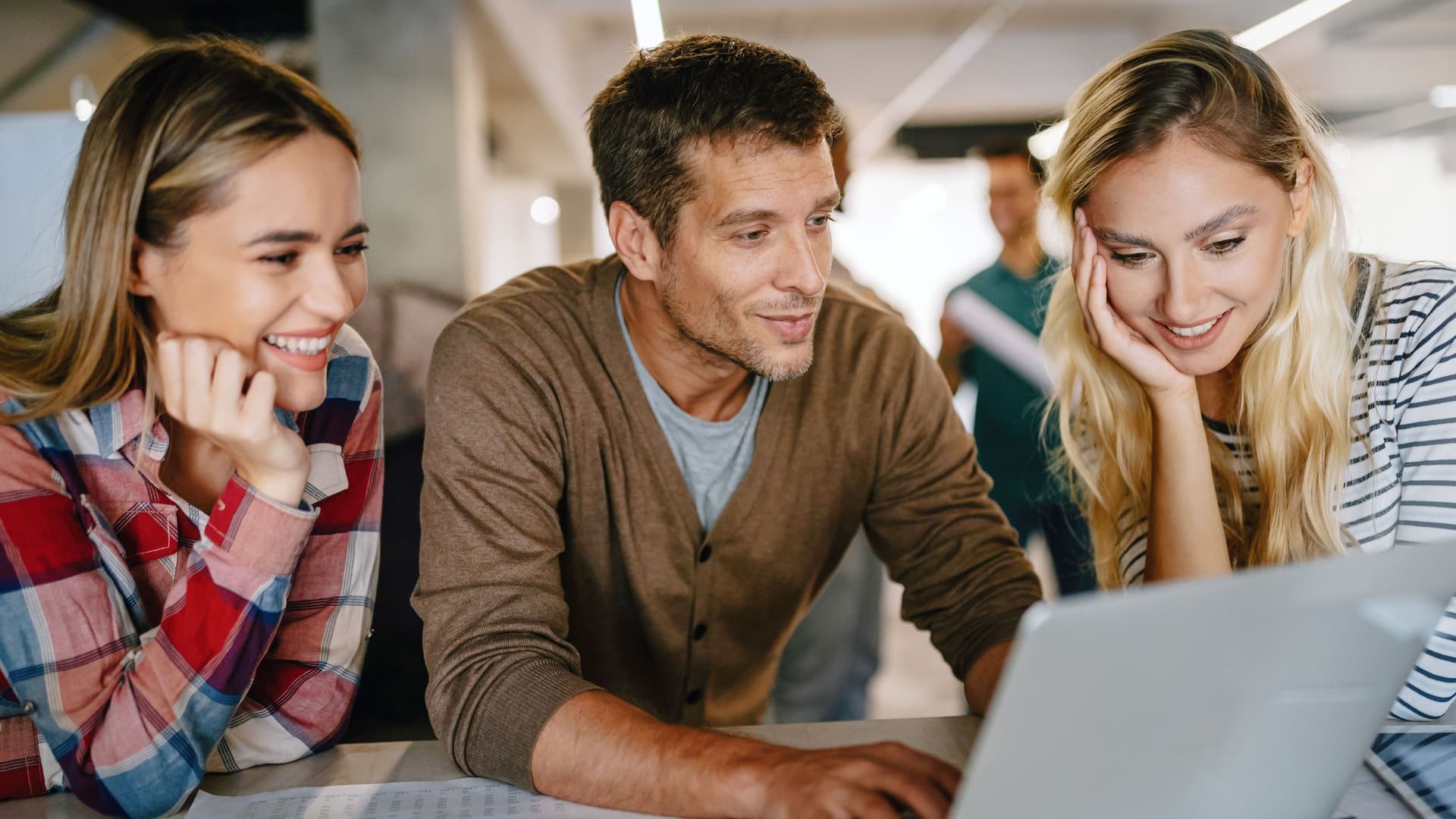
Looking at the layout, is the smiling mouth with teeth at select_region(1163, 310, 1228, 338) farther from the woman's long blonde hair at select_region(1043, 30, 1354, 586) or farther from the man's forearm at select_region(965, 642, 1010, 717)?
the man's forearm at select_region(965, 642, 1010, 717)

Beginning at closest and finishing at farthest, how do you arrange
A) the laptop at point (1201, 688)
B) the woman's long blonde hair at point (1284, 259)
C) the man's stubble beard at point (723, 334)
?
the laptop at point (1201, 688) < the woman's long blonde hair at point (1284, 259) < the man's stubble beard at point (723, 334)

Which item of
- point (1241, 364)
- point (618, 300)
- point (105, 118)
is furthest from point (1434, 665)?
point (105, 118)

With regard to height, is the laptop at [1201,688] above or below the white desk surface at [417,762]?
above

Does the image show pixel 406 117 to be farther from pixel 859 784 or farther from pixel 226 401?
pixel 859 784

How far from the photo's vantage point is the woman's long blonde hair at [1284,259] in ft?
3.66

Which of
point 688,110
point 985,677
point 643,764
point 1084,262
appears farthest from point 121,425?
point 1084,262

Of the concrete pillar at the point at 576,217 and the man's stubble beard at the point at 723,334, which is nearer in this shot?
the man's stubble beard at the point at 723,334

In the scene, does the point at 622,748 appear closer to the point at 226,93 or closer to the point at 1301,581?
the point at 1301,581

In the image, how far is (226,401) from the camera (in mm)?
883

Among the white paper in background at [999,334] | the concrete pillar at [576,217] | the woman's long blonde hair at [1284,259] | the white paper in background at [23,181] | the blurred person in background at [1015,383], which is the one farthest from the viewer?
the concrete pillar at [576,217]

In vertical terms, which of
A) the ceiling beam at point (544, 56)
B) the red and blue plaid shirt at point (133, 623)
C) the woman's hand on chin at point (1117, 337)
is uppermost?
the ceiling beam at point (544, 56)

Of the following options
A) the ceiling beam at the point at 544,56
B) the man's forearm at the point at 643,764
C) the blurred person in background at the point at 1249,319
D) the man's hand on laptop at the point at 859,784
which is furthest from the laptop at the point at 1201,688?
the ceiling beam at the point at 544,56

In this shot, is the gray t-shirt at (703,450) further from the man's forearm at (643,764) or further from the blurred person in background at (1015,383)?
the blurred person in background at (1015,383)

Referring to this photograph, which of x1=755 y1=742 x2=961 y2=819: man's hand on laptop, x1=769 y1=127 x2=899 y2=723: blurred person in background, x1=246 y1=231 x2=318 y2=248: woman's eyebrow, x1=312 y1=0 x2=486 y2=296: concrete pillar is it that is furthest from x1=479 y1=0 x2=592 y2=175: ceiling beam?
x1=755 y1=742 x2=961 y2=819: man's hand on laptop
